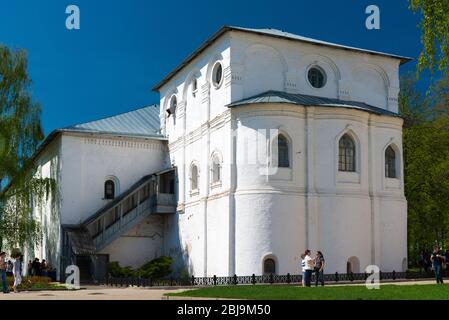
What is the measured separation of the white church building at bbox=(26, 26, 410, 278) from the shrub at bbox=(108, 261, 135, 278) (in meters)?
0.73

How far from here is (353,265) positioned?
30.3 m

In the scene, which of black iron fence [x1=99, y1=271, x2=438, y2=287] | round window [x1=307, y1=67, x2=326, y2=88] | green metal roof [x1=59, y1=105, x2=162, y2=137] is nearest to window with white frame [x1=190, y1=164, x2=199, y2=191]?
green metal roof [x1=59, y1=105, x2=162, y2=137]

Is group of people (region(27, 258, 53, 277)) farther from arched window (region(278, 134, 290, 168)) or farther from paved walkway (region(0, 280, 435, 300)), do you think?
arched window (region(278, 134, 290, 168))

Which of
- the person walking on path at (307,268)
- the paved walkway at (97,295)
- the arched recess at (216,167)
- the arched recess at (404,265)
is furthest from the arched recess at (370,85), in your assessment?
the paved walkway at (97,295)

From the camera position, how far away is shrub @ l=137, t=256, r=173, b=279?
33.2 m

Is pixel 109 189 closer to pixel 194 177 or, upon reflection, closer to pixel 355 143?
pixel 194 177

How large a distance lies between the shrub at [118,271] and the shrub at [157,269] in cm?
55

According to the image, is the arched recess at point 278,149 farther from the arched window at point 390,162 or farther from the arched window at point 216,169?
the arched window at point 390,162

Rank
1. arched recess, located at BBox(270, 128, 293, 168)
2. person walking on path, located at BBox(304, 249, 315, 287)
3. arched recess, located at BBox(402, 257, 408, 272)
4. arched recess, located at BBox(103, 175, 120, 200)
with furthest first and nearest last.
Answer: arched recess, located at BBox(103, 175, 120, 200) < arched recess, located at BBox(402, 257, 408, 272) < arched recess, located at BBox(270, 128, 293, 168) < person walking on path, located at BBox(304, 249, 315, 287)

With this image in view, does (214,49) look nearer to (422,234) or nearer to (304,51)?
(304,51)

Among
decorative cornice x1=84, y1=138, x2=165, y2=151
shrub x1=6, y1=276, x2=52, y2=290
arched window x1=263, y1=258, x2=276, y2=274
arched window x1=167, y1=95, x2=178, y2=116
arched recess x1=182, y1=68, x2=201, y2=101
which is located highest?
arched recess x1=182, y1=68, x2=201, y2=101

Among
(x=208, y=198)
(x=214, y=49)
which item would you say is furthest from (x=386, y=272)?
(x=214, y=49)

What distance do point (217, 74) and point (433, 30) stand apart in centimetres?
1539

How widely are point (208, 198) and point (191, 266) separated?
381 centimetres
